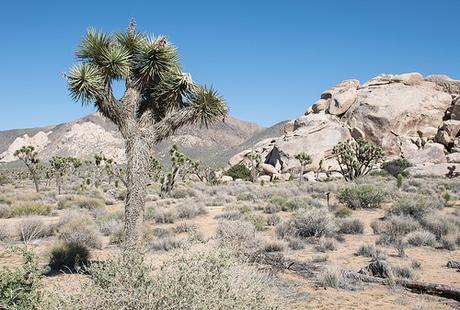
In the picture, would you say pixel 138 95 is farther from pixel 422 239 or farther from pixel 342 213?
pixel 342 213

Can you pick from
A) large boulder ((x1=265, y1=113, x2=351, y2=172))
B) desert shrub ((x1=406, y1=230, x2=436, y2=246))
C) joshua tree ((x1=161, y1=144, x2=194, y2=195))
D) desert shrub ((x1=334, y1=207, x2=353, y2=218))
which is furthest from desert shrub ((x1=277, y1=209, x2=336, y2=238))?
large boulder ((x1=265, y1=113, x2=351, y2=172))

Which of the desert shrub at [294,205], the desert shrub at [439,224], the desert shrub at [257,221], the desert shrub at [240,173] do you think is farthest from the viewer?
the desert shrub at [240,173]

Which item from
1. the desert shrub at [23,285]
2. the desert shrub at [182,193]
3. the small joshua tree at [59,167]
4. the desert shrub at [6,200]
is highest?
the small joshua tree at [59,167]

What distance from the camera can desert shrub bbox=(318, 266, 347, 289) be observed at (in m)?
8.05

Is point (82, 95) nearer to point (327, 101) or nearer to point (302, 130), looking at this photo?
point (302, 130)

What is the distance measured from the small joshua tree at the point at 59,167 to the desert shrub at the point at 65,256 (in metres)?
24.5

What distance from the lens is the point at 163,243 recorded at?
11.4 metres

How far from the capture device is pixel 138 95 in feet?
30.0

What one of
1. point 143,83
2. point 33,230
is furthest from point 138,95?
point 33,230

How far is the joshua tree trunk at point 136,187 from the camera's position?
8.36 metres

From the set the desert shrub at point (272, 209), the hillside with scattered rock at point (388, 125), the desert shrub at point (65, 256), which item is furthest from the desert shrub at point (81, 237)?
the hillside with scattered rock at point (388, 125)

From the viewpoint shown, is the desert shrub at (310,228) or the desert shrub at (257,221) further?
the desert shrub at (257,221)

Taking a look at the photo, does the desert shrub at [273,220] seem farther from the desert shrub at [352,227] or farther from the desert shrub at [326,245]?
the desert shrub at [326,245]

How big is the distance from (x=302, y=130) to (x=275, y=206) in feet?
112
